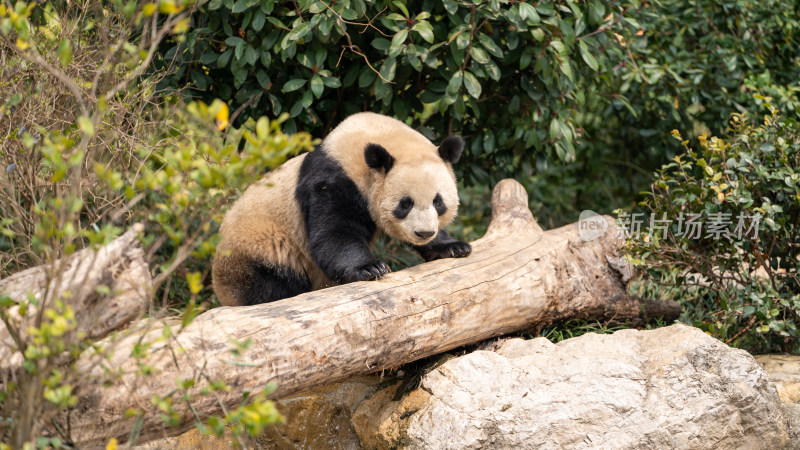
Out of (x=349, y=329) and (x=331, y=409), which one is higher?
(x=349, y=329)

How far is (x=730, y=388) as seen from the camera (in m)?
3.80

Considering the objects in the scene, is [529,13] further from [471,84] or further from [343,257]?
[343,257]

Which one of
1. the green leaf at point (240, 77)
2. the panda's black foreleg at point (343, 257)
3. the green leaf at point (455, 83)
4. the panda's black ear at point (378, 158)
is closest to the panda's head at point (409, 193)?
the panda's black ear at point (378, 158)

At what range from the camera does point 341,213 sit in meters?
4.47

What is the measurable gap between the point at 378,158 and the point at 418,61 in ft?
3.14

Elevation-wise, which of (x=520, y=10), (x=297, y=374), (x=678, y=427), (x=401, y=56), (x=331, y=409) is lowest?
(x=331, y=409)

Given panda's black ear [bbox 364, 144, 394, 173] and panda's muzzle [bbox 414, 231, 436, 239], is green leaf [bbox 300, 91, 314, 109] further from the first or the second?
panda's muzzle [bbox 414, 231, 436, 239]

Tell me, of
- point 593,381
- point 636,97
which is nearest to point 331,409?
point 593,381

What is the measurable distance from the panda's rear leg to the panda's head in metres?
0.78

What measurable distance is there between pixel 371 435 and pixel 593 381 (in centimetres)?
127

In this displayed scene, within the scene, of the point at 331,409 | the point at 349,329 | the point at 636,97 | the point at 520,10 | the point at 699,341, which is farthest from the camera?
the point at 636,97

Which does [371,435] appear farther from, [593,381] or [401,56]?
[401,56]

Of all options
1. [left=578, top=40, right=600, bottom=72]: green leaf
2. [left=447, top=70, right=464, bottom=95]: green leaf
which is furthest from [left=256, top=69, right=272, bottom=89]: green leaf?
[left=578, top=40, right=600, bottom=72]: green leaf

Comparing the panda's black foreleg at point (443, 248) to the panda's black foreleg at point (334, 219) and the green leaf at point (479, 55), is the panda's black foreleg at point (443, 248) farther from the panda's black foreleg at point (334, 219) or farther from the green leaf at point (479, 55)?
the green leaf at point (479, 55)
